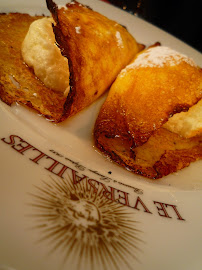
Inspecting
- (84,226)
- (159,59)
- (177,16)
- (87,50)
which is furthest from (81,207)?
(177,16)

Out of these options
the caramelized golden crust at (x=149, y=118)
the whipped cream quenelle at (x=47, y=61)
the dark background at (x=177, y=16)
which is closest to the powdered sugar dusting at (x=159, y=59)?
the caramelized golden crust at (x=149, y=118)

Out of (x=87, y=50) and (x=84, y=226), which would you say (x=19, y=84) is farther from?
(x=84, y=226)

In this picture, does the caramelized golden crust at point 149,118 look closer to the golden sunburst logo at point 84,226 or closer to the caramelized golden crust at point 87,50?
the caramelized golden crust at point 87,50

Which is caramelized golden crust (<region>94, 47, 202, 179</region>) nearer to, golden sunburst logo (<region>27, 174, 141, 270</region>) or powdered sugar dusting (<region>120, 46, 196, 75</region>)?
powdered sugar dusting (<region>120, 46, 196, 75</region>)

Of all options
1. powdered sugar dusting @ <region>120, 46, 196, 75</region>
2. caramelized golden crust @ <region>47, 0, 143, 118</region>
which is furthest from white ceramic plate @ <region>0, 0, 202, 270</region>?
powdered sugar dusting @ <region>120, 46, 196, 75</region>

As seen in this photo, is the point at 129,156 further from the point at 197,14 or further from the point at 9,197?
the point at 197,14

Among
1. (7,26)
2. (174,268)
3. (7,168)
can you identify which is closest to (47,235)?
(7,168)

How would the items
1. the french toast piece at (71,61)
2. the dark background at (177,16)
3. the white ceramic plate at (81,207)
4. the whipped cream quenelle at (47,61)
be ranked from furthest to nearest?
the dark background at (177,16) → the whipped cream quenelle at (47,61) → the french toast piece at (71,61) → the white ceramic plate at (81,207)
